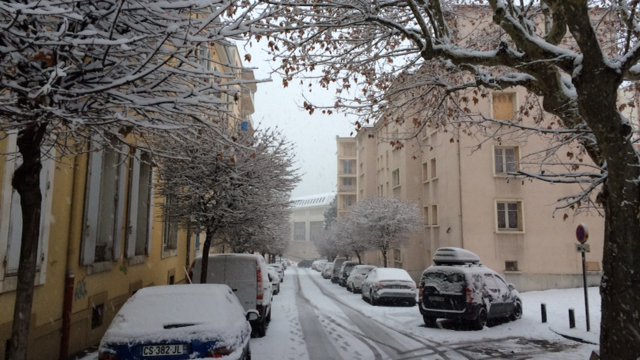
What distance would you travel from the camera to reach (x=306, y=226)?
121 m

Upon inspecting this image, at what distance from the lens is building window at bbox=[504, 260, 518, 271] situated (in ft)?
87.4

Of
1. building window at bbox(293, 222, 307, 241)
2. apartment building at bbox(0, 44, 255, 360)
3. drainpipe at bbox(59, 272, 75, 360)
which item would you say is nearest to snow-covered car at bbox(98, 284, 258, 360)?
apartment building at bbox(0, 44, 255, 360)

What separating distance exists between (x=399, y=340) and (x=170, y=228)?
34.1 ft

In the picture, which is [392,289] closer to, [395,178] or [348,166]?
[395,178]

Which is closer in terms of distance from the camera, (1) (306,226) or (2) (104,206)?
(2) (104,206)

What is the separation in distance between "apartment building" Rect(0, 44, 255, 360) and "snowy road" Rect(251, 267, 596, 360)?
3259 mm

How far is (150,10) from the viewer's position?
4.37 metres

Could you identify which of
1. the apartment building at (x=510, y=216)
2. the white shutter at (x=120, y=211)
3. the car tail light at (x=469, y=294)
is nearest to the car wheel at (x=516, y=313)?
the car tail light at (x=469, y=294)

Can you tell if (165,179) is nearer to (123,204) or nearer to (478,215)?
(123,204)

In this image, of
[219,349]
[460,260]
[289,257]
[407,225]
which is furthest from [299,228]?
[219,349]

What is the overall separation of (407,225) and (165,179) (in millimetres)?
21076

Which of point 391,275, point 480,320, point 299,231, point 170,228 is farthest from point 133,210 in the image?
point 299,231

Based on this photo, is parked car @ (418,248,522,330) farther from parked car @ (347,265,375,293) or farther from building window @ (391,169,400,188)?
→ building window @ (391,169,400,188)

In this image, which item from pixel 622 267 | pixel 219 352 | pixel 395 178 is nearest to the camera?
pixel 219 352
